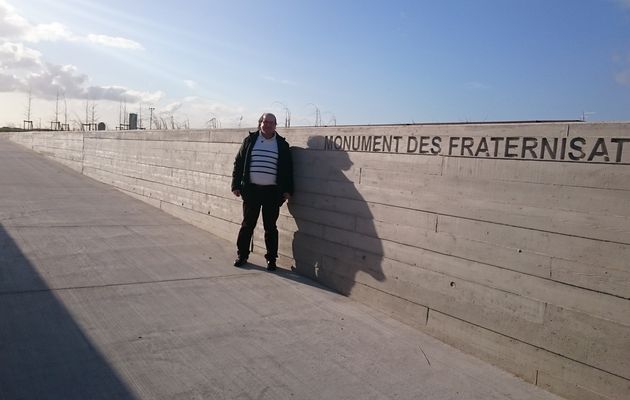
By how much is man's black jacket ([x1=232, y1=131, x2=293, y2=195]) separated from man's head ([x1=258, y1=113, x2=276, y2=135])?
0.12 m

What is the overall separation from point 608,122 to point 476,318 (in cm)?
174

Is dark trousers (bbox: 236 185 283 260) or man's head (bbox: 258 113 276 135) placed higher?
man's head (bbox: 258 113 276 135)

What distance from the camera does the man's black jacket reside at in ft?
19.5

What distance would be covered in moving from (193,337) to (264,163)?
2535 mm

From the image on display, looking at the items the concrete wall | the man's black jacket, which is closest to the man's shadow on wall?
the concrete wall

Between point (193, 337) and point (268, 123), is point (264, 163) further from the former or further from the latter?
point (193, 337)

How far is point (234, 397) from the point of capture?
3.12 meters

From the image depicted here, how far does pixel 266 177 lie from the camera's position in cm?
597

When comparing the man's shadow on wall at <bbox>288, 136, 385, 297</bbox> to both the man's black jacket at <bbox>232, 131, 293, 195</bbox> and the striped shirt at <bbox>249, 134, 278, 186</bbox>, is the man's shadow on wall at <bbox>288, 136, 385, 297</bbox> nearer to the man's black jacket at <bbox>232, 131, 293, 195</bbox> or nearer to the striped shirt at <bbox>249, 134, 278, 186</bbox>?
the man's black jacket at <bbox>232, 131, 293, 195</bbox>

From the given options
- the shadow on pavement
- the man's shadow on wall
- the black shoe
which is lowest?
the shadow on pavement

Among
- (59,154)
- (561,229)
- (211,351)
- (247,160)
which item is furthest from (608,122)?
(59,154)

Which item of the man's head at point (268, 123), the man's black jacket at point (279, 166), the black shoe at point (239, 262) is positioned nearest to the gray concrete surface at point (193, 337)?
the black shoe at point (239, 262)

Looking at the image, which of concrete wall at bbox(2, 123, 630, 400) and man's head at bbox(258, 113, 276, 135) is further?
man's head at bbox(258, 113, 276, 135)

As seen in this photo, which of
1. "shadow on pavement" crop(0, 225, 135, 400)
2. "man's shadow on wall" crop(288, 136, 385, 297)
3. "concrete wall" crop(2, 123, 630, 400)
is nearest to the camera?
"shadow on pavement" crop(0, 225, 135, 400)
